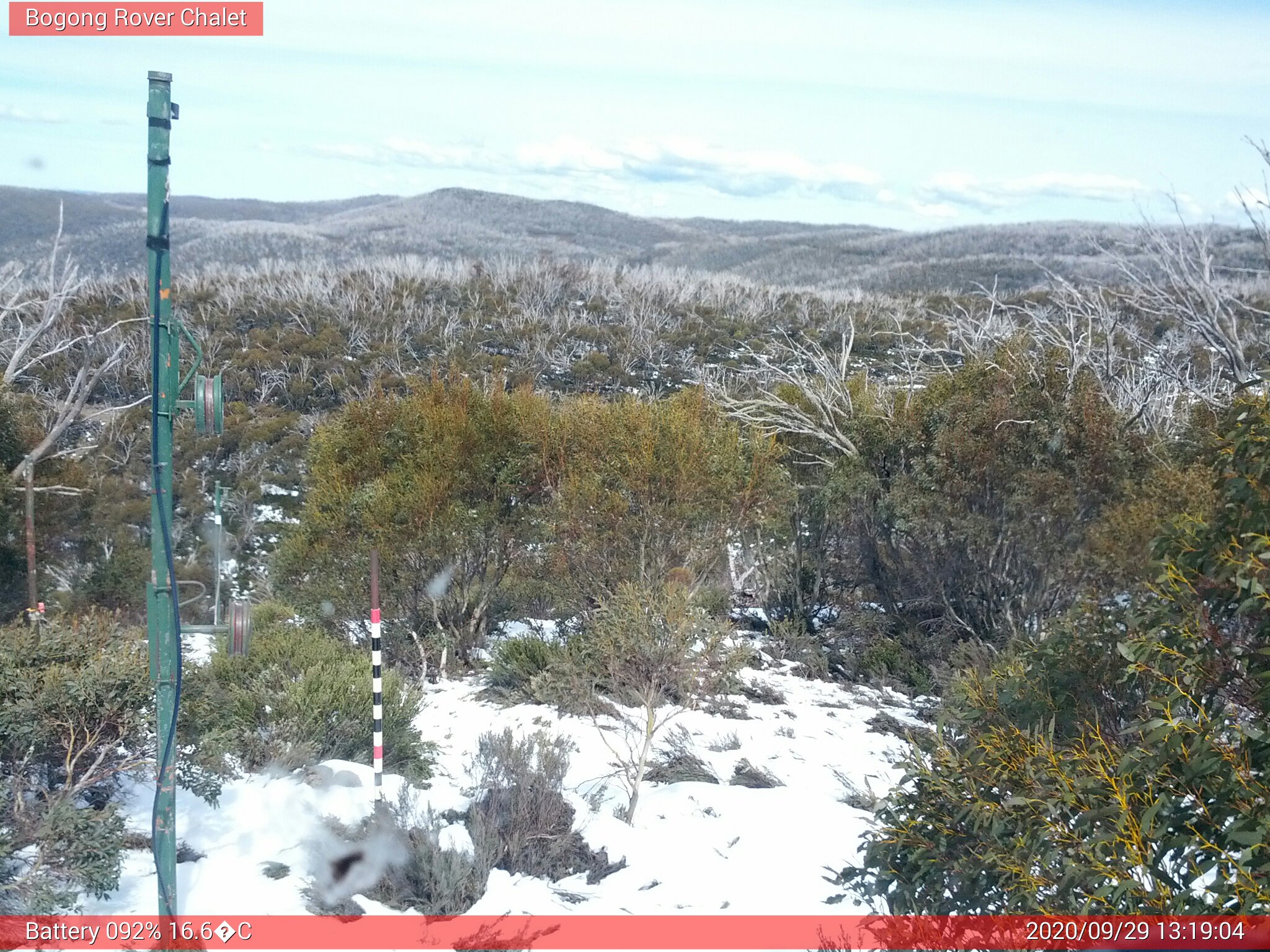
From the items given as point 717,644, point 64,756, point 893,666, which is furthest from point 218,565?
point 893,666

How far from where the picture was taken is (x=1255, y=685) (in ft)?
10.6

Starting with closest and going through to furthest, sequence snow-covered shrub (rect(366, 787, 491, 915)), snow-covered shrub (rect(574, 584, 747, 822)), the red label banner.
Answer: the red label banner
snow-covered shrub (rect(366, 787, 491, 915))
snow-covered shrub (rect(574, 584, 747, 822))

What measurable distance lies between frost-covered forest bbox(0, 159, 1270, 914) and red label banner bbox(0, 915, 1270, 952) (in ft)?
0.40

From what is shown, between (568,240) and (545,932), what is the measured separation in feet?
326

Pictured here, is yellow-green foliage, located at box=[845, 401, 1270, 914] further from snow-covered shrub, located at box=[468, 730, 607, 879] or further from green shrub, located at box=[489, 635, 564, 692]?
green shrub, located at box=[489, 635, 564, 692]

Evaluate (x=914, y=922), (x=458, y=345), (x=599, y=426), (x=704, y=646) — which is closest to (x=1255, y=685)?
(x=914, y=922)

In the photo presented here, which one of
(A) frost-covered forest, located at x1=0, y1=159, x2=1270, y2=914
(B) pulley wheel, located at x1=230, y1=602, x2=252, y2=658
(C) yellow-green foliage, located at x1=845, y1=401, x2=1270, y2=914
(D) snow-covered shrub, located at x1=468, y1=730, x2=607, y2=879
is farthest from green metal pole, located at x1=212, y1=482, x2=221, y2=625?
(C) yellow-green foliage, located at x1=845, y1=401, x2=1270, y2=914

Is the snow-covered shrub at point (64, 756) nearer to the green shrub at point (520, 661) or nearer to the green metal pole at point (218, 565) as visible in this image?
the green metal pole at point (218, 565)

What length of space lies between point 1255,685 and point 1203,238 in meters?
6.03

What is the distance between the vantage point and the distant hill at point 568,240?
4025 cm

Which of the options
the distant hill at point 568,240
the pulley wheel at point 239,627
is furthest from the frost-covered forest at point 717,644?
the distant hill at point 568,240

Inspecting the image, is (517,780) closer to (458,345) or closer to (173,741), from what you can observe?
(173,741)

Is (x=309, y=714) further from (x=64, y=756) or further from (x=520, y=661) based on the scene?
(x=520, y=661)

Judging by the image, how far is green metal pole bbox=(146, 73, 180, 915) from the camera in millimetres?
3982
